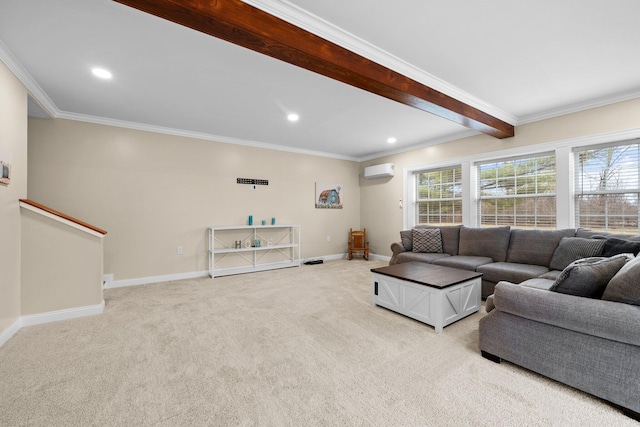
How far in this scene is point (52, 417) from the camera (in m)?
1.54

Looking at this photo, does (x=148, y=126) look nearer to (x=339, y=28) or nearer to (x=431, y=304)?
(x=339, y=28)

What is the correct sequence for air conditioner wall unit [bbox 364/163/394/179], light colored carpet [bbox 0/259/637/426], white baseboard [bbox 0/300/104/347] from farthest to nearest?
air conditioner wall unit [bbox 364/163/394/179], white baseboard [bbox 0/300/104/347], light colored carpet [bbox 0/259/637/426]

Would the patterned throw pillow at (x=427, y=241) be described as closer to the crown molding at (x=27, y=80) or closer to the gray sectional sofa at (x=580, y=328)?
the gray sectional sofa at (x=580, y=328)

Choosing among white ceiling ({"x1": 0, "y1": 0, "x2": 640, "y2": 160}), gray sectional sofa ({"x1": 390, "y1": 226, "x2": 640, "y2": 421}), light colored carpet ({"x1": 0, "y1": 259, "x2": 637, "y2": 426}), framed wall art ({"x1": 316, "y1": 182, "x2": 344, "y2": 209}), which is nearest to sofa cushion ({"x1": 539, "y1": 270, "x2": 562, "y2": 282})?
gray sectional sofa ({"x1": 390, "y1": 226, "x2": 640, "y2": 421})

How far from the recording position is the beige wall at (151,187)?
3.84 metres

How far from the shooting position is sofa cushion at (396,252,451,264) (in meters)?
4.17

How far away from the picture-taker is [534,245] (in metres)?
3.63

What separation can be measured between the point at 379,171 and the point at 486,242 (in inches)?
108

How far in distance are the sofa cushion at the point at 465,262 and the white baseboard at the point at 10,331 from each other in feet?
15.6

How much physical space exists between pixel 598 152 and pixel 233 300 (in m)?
5.20

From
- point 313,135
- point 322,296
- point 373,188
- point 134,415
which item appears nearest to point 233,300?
point 322,296

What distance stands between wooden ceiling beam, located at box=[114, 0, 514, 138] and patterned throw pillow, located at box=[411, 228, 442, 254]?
7.48ft

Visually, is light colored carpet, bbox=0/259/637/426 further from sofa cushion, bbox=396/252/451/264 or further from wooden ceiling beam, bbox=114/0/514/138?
wooden ceiling beam, bbox=114/0/514/138

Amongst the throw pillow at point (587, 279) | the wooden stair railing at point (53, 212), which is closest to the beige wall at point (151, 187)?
the wooden stair railing at point (53, 212)
